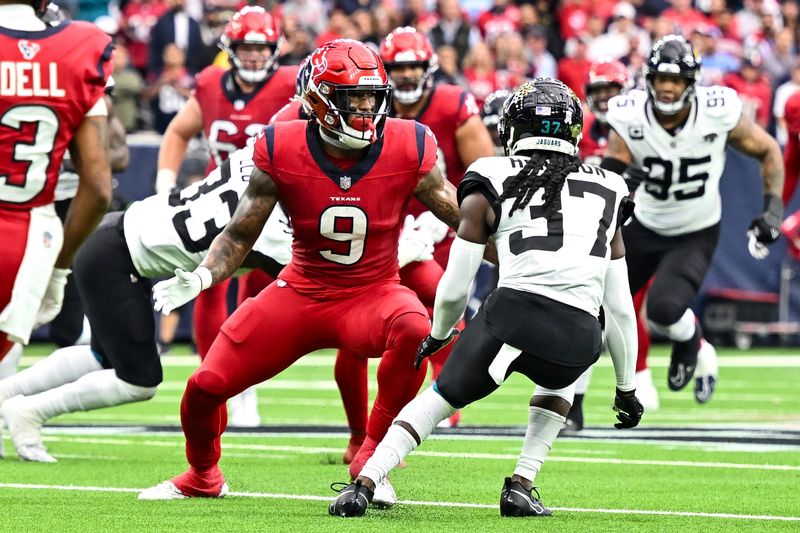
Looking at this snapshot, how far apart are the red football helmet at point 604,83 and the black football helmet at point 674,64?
124 cm

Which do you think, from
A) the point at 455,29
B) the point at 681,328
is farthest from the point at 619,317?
the point at 455,29

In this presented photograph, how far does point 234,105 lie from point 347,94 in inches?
127

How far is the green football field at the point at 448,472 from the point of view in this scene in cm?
487

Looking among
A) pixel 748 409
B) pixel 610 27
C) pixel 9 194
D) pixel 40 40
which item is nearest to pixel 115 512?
pixel 9 194

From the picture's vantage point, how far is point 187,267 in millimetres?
6566

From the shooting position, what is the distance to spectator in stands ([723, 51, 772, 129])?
1501 centimetres

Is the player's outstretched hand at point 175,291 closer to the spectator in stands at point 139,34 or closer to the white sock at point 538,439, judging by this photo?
the white sock at point 538,439

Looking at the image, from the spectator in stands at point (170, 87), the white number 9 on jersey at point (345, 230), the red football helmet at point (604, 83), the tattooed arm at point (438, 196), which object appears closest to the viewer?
the white number 9 on jersey at point (345, 230)

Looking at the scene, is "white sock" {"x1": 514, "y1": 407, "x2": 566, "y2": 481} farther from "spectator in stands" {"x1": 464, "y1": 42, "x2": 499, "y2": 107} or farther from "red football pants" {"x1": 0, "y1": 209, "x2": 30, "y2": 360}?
"spectator in stands" {"x1": 464, "y1": 42, "x2": 499, "y2": 107}

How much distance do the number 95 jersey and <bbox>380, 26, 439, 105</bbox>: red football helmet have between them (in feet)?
3.41

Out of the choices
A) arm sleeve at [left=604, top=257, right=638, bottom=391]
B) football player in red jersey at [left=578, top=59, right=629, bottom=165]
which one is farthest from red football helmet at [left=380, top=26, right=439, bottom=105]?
arm sleeve at [left=604, top=257, right=638, bottom=391]

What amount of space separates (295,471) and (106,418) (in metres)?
2.83

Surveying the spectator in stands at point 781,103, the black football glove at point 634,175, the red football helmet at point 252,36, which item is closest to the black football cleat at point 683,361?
the black football glove at point 634,175

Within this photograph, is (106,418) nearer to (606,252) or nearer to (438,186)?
(438,186)
